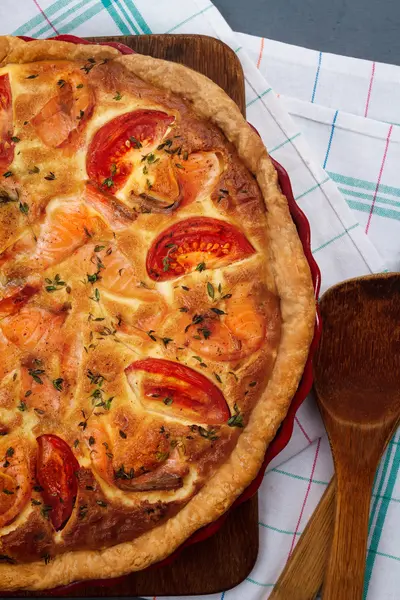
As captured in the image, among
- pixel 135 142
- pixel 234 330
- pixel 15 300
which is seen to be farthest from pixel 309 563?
pixel 135 142

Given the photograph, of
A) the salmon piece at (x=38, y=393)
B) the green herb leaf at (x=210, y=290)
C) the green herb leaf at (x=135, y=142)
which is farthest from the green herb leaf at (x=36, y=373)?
the green herb leaf at (x=135, y=142)

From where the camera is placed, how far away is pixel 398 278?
11.1 feet

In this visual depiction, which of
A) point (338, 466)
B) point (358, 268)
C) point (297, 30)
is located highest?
point (297, 30)

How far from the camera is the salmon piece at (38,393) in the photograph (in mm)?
3027

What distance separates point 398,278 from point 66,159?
5.45 feet

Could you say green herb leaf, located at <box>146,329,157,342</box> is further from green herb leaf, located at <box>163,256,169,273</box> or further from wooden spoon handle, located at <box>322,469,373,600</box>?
wooden spoon handle, located at <box>322,469,373,600</box>

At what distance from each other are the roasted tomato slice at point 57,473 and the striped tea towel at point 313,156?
1059 millimetres

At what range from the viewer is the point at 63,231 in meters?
3.07

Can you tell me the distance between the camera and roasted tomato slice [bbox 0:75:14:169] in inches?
122

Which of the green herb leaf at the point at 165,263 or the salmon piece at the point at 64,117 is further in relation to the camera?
the salmon piece at the point at 64,117

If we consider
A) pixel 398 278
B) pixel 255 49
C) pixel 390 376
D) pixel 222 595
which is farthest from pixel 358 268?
pixel 222 595

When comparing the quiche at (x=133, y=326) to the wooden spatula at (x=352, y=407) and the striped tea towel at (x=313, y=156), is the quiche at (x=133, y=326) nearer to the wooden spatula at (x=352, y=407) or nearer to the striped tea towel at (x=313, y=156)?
the wooden spatula at (x=352, y=407)

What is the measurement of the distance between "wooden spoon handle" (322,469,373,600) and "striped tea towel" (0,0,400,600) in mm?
174

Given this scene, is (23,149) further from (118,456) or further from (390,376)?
(390,376)
